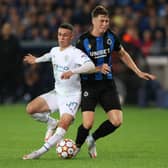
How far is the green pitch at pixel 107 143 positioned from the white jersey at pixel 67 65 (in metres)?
0.93

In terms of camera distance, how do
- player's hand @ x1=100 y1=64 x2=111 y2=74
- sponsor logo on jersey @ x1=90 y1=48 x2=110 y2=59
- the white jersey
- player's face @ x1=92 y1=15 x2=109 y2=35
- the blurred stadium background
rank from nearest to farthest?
player's hand @ x1=100 y1=64 x2=111 y2=74 → player's face @ x1=92 y1=15 x2=109 y2=35 → the white jersey → sponsor logo on jersey @ x1=90 y1=48 x2=110 y2=59 → the blurred stadium background

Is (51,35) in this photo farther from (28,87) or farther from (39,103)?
(39,103)

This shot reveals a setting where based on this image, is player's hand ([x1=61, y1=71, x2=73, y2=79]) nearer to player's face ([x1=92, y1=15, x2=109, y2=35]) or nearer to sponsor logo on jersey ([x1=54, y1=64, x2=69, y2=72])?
sponsor logo on jersey ([x1=54, y1=64, x2=69, y2=72])

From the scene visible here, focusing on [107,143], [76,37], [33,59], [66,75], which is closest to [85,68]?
[66,75]

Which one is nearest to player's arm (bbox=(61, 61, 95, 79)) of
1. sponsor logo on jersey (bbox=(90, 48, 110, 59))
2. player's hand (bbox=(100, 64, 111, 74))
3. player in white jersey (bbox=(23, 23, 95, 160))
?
player in white jersey (bbox=(23, 23, 95, 160))

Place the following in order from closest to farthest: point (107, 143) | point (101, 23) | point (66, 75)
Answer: point (66, 75), point (101, 23), point (107, 143)

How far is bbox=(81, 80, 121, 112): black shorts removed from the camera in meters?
11.3

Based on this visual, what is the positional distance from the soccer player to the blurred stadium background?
A: 9.43m

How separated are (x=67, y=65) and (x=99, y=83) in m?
0.53

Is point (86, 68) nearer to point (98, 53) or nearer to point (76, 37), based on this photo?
point (98, 53)

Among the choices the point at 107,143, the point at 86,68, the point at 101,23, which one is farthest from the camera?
the point at 107,143

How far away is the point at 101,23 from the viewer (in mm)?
11148

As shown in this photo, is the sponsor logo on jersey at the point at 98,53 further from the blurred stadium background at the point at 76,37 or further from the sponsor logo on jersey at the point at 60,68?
the blurred stadium background at the point at 76,37

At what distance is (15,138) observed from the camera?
13680mm
